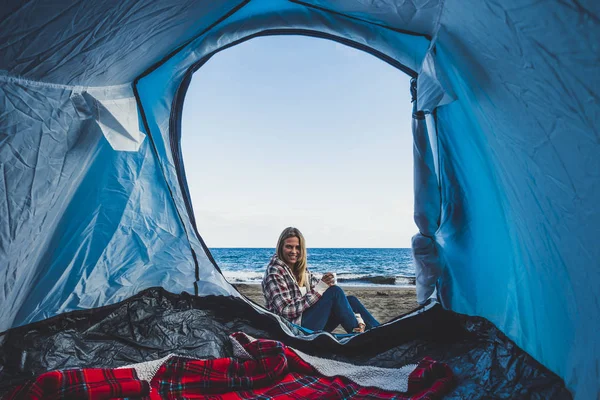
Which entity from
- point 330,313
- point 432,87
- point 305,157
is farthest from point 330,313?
point 305,157

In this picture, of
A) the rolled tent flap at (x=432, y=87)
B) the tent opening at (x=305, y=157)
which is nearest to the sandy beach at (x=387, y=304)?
the tent opening at (x=305, y=157)

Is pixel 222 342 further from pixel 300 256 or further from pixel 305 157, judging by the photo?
pixel 305 157

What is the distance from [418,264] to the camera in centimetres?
168

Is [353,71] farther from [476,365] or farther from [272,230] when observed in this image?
[272,230]

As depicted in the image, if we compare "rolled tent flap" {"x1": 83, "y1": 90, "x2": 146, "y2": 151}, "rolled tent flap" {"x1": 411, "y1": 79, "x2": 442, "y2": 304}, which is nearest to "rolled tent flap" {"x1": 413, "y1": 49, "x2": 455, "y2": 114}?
"rolled tent flap" {"x1": 411, "y1": 79, "x2": 442, "y2": 304}

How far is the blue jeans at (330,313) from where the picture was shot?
6.46 feet

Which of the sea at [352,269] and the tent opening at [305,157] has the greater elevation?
the tent opening at [305,157]

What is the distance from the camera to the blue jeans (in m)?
1.97

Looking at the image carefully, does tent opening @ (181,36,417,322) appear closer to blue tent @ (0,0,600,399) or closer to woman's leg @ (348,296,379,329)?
blue tent @ (0,0,600,399)

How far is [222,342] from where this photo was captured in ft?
5.27

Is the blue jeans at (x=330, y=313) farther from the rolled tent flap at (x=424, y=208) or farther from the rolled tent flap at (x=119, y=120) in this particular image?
the rolled tent flap at (x=119, y=120)

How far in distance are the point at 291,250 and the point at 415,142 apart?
0.86 metres

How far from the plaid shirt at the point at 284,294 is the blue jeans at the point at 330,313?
0.11 feet

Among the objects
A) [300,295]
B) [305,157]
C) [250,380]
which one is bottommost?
[250,380]
